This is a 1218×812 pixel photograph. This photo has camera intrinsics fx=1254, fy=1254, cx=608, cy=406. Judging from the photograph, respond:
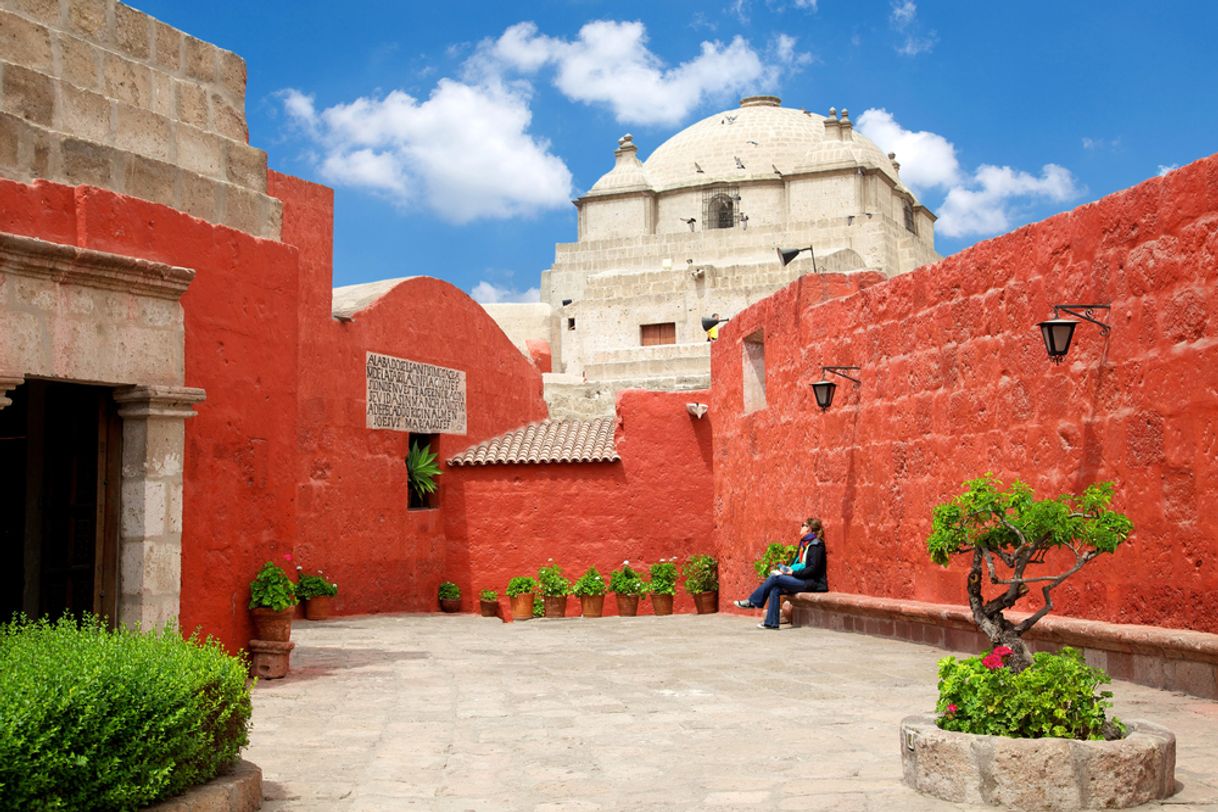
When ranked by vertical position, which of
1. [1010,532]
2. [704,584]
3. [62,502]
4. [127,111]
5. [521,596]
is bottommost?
[521,596]

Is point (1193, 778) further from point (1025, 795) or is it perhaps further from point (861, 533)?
point (861, 533)

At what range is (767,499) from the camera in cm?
1364

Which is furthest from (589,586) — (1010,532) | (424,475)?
(1010,532)

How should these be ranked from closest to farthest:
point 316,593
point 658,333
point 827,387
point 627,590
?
1. point 827,387
2. point 316,593
3. point 627,590
4. point 658,333

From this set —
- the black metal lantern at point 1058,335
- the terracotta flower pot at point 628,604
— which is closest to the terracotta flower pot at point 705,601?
the terracotta flower pot at point 628,604

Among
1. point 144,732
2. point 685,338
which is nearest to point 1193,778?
point 144,732

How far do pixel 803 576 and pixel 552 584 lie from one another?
4388mm

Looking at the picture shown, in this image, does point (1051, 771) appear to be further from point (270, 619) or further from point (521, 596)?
point (521, 596)

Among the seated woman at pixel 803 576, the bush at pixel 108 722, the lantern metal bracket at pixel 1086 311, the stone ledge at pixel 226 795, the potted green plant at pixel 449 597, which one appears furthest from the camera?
the potted green plant at pixel 449 597

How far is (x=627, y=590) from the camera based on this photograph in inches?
619

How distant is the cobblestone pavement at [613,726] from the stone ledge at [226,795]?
130mm

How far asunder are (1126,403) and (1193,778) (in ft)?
11.0

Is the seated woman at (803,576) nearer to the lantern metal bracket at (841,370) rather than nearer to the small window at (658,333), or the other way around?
the lantern metal bracket at (841,370)

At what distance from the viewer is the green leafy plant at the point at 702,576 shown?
15.9 m
